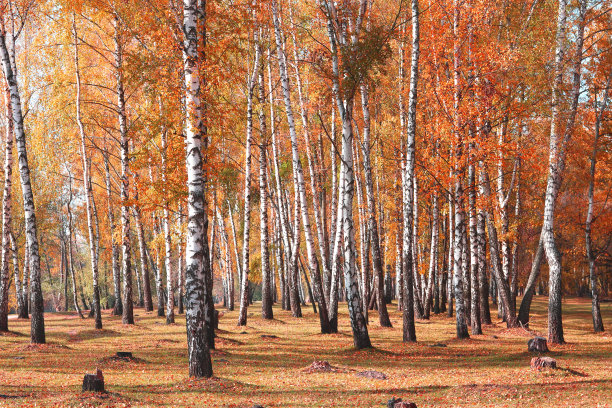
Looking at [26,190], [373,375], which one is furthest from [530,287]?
[26,190]

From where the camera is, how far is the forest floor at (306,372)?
8.32 m

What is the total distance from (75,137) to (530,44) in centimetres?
1921

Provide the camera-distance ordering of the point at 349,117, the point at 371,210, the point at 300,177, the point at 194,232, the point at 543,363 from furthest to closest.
Answer: the point at 371,210
the point at 300,177
the point at 349,117
the point at 543,363
the point at 194,232

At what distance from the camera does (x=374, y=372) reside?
10492 mm

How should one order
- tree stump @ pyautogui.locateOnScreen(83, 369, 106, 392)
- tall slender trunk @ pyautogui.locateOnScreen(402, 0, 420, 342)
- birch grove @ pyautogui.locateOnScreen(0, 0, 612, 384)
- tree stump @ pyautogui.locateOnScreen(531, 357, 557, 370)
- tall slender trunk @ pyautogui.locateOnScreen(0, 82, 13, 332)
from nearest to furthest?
tree stump @ pyautogui.locateOnScreen(83, 369, 106, 392), tree stump @ pyautogui.locateOnScreen(531, 357, 557, 370), birch grove @ pyautogui.locateOnScreen(0, 0, 612, 384), tall slender trunk @ pyautogui.locateOnScreen(402, 0, 420, 342), tall slender trunk @ pyautogui.locateOnScreen(0, 82, 13, 332)

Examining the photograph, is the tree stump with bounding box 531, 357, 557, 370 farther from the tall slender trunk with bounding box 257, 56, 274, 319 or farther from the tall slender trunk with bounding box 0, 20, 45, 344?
the tall slender trunk with bounding box 0, 20, 45, 344

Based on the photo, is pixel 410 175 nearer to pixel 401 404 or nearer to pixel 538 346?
pixel 538 346

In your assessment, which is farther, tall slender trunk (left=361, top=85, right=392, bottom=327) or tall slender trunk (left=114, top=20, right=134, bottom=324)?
tall slender trunk (left=114, top=20, right=134, bottom=324)

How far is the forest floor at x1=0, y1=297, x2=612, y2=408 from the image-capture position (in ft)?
27.3

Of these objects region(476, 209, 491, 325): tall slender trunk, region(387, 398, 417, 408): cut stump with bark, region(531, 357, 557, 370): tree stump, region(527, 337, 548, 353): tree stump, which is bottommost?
region(527, 337, 548, 353): tree stump

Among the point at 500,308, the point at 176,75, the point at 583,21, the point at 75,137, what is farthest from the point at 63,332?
the point at 583,21

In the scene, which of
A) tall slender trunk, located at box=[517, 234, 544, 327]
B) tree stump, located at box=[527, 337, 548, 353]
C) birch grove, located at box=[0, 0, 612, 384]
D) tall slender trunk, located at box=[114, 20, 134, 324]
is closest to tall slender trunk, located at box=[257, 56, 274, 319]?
birch grove, located at box=[0, 0, 612, 384]

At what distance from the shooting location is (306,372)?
11.0 m

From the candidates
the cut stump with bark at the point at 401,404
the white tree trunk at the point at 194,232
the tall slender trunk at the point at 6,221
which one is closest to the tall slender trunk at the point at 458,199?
the white tree trunk at the point at 194,232
